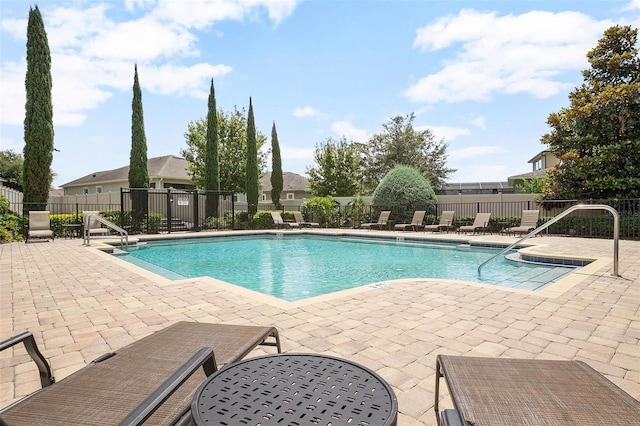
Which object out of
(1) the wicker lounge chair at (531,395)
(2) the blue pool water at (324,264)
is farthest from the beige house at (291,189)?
(1) the wicker lounge chair at (531,395)

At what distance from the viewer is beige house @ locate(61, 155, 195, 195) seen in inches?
1136

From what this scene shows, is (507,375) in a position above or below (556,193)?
below

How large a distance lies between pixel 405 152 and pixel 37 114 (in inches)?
968

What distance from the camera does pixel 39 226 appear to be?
37.7 ft

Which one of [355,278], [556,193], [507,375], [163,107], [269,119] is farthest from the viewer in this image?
[269,119]

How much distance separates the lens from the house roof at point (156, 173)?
2911 cm

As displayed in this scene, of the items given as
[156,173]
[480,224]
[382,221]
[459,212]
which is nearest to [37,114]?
[382,221]

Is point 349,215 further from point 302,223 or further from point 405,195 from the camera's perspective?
point 405,195

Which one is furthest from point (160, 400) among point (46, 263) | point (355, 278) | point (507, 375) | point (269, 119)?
point (269, 119)

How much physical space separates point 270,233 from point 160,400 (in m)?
14.9

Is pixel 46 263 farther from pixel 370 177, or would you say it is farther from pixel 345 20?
pixel 370 177

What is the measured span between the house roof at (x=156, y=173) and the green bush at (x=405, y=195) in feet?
60.8

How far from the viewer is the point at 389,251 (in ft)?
35.0

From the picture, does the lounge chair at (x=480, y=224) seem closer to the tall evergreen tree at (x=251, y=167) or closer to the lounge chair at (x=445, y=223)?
the lounge chair at (x=445, y=223)
